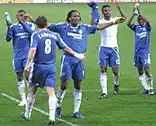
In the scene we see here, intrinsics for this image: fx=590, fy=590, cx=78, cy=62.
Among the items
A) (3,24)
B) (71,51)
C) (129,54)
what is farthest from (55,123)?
(3,24)

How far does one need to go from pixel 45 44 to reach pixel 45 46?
0.15 ft

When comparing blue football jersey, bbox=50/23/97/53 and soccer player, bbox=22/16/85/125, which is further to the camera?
blue football jersey, bbox=50/23/97/53

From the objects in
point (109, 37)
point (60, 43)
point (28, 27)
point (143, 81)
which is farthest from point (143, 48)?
point (60, 43)

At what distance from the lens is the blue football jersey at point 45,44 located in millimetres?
13102

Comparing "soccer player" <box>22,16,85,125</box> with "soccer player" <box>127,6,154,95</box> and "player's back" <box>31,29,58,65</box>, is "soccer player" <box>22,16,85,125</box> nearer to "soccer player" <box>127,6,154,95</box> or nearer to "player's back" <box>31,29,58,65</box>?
"player's back" <box>31,29,58,65</box>

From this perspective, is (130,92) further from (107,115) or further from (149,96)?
(107,115)

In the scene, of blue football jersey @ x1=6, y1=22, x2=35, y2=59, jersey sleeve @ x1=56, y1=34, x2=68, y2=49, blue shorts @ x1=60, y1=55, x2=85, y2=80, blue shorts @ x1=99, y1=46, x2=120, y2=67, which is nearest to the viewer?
Result: jersey sleeve @ x1=56, y1=34, x2=68, y2=49

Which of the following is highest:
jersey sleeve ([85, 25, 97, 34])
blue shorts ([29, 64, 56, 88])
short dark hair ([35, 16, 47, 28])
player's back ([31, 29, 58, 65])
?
short dark hair ([35, 16, 47, 28])

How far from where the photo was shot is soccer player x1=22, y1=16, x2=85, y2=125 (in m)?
13.1

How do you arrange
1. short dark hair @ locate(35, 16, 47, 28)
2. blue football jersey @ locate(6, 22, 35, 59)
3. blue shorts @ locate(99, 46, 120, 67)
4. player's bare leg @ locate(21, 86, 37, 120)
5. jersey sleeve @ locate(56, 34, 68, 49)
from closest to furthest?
1. short dark hair @ locate(35, 16, 47, 28)
2. jersey sleeve @ locate(56, 34, 68, 49)
3. player's bare leg @ locate(21, 86, 37, 120)
4. blue football jersey @ locate(6, 22, 35, 59)
5. blue shorts @ locate(99, 46, 120, 67)

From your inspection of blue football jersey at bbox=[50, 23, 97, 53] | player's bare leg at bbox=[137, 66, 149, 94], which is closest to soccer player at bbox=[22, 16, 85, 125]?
blue football jersey at bbox=[50, 23, 97, 53]

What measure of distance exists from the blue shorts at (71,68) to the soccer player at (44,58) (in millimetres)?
601

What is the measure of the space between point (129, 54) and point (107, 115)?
1405 centimetres

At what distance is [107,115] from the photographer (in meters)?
14.4
